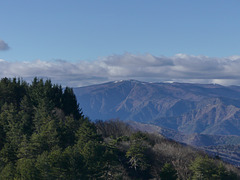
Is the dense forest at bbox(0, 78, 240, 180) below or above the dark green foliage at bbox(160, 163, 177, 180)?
above

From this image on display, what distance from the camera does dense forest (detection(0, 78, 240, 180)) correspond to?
71.1m

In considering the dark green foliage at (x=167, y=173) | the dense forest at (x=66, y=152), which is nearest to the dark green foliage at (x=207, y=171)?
the dense forest at (x=66, y=152)

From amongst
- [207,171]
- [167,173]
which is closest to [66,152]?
[167,173]

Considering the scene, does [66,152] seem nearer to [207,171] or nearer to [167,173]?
[167,173]

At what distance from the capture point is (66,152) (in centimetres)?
7356

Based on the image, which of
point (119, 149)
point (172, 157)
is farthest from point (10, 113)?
point (172, 157)

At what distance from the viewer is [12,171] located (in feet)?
234

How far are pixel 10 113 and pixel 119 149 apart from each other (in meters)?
34.2

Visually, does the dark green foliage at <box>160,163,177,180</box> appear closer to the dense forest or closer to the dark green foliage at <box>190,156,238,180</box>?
the dense forest

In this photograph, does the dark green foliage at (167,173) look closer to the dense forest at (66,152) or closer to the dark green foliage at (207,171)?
the dense forest at (66,152)

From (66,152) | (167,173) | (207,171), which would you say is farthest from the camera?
(207,171)

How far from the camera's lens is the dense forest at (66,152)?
71125 millimetres

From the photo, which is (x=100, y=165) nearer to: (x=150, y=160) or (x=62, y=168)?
(x=62, y=168)

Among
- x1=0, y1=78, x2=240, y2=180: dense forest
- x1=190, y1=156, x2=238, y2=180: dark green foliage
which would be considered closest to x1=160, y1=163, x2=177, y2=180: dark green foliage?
x1=0, y1=78, x2=240, y2=180: dense forest
